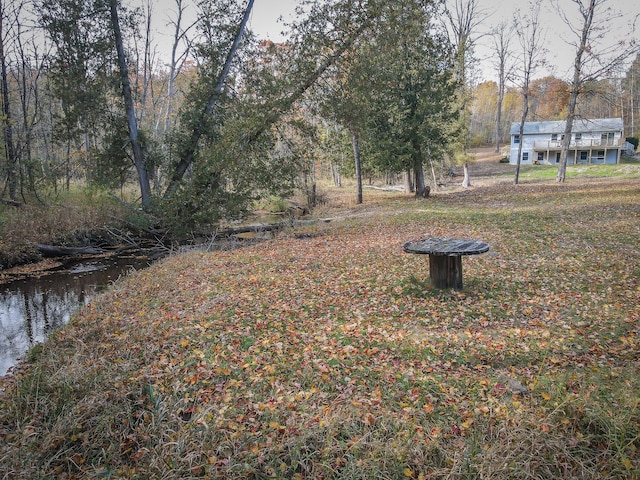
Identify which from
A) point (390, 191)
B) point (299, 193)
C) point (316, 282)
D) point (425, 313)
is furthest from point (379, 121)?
point (425, 313)

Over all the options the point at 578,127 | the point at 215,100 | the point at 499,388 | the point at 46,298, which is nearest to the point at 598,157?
the point at 578,127

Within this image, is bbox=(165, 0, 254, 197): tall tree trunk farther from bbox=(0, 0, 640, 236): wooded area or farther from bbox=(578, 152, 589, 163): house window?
bbox=(578, 152, 589, 163): house window

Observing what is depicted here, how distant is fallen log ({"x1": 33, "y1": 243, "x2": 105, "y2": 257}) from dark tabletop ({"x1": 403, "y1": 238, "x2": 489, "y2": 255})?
11.8 m

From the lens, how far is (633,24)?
76.6 feet

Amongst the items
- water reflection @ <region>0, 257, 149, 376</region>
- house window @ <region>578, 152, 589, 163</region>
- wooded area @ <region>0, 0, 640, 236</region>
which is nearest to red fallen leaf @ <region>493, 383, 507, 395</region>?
water reflection @ <region>0, 257, 149, 376</region>

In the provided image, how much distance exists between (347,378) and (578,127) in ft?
166

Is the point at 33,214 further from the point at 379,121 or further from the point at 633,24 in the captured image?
the point at 633,24

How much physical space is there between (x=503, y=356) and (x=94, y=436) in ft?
14.6

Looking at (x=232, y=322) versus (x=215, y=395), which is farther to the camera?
(x=232, y=322)

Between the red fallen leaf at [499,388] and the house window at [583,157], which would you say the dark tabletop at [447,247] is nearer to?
the red fallen leaf at [499,388]

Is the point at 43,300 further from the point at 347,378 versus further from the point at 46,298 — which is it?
the point at 347,378

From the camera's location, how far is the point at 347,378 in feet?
15.1

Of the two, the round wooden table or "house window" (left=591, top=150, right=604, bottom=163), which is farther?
"house window" (left=591, top=150, right=604, bottom=163)

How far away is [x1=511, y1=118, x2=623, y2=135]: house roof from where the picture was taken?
42.0m
